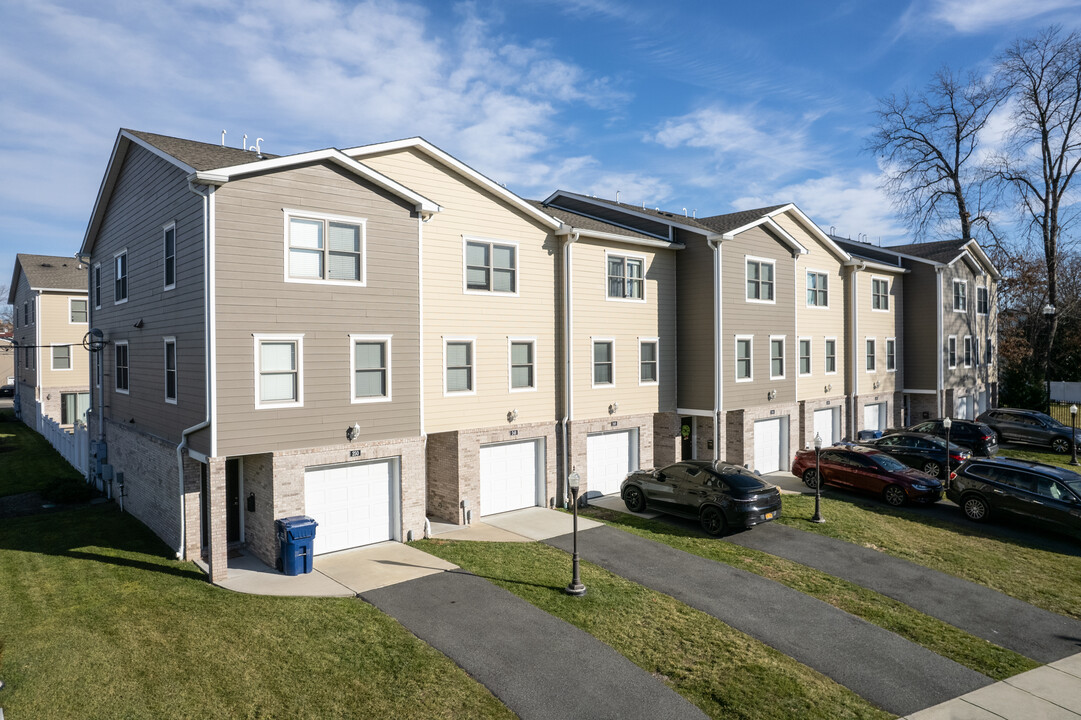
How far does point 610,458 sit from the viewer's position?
71.6 ft

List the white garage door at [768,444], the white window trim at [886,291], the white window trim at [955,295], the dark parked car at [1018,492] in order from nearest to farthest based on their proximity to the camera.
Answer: the dark parked car at [1018,492], the white garage door at [768,444], the white window trim at [886,291], the white window trim at [955,295]

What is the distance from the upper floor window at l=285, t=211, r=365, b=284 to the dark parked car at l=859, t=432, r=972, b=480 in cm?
2039

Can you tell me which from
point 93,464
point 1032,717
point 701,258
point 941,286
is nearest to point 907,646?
point 1032,717

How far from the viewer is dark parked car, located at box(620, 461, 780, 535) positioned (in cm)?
1672

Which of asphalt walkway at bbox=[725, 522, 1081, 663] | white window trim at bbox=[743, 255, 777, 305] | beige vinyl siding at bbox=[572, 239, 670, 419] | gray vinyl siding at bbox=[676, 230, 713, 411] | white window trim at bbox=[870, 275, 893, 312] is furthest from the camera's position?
white window trim at bbox=[870, 275, 893, 312]

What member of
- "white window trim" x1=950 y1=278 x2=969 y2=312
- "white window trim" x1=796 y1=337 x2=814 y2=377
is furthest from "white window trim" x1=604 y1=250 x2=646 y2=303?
"white window trim" x1=950 y1=278 x2=969 y2=312

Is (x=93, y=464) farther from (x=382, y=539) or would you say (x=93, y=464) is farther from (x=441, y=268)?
(x=441, y=268)

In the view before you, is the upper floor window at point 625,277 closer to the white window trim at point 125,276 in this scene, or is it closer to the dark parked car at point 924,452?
the dark parked car at point 924,452

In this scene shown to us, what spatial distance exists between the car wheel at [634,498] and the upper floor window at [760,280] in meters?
9.01

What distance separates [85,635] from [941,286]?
3627cm

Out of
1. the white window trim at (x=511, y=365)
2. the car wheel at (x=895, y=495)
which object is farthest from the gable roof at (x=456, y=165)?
the car wheel at (x=895, y=495)

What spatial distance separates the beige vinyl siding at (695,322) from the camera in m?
22.6

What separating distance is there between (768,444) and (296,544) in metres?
18.3

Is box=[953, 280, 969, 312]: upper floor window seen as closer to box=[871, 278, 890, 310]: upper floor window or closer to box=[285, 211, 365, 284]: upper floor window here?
box=[871, 278, 890, 310]: upper floor window
